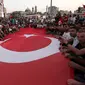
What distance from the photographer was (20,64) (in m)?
5.53

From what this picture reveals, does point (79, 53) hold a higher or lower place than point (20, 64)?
higher

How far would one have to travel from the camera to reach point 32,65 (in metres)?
5.38

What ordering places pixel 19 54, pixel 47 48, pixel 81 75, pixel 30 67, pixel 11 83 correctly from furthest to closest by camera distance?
pixel 47 48 → pixel 19 54 → pixel 30 67 → pixel 81 75 → pixel 11 83

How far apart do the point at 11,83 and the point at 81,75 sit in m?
1.33

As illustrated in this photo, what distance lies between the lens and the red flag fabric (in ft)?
14.5

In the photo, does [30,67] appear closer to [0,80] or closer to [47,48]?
[0,80]

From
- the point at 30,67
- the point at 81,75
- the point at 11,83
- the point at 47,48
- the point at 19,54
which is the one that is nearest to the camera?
the point at 11,83

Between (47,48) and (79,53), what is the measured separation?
2600mm

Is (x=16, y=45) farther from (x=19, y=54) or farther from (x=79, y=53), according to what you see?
(x=79, y=53)

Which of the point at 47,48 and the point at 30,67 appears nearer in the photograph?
the point at 30,67

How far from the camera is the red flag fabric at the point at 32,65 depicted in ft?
14.5

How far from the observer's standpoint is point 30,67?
524 centimetres

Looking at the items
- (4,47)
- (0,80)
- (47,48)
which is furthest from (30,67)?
(4,47)

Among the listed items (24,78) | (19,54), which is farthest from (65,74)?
(19,54)
